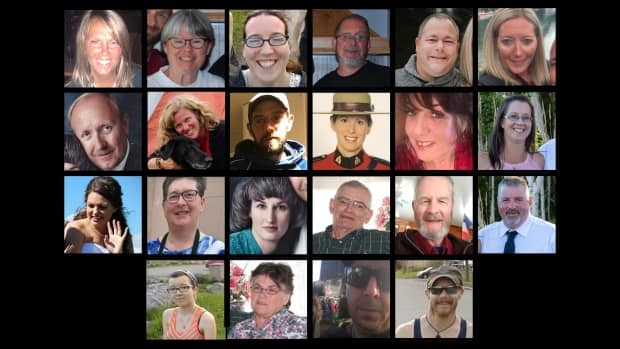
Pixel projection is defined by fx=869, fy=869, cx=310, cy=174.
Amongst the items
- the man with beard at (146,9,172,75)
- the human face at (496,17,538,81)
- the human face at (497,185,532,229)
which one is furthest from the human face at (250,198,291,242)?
the human face at (496,17,538,81)

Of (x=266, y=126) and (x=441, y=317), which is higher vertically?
(x=266, y=126)

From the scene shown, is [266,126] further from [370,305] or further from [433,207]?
[370,305]

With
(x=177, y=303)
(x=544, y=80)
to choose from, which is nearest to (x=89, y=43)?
(x=177, y=303)

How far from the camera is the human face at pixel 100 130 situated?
4.21 metres

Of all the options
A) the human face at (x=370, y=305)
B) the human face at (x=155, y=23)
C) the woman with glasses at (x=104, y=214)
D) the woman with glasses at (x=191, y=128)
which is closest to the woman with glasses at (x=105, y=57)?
the human face at (x=155, y=23)

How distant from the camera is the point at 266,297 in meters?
4.22

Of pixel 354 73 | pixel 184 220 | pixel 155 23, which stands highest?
pixel 155 23

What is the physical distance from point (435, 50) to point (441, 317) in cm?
130

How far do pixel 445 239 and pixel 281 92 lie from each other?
1064mm

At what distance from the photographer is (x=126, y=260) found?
4.22 m

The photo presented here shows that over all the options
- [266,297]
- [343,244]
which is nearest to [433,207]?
[343,244]

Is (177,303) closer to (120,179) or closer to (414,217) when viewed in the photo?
(120,179)

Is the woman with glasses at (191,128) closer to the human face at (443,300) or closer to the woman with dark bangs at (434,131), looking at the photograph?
the woman with dark bangs at (434,131)

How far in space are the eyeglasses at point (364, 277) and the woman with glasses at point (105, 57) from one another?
1374 millimetres
